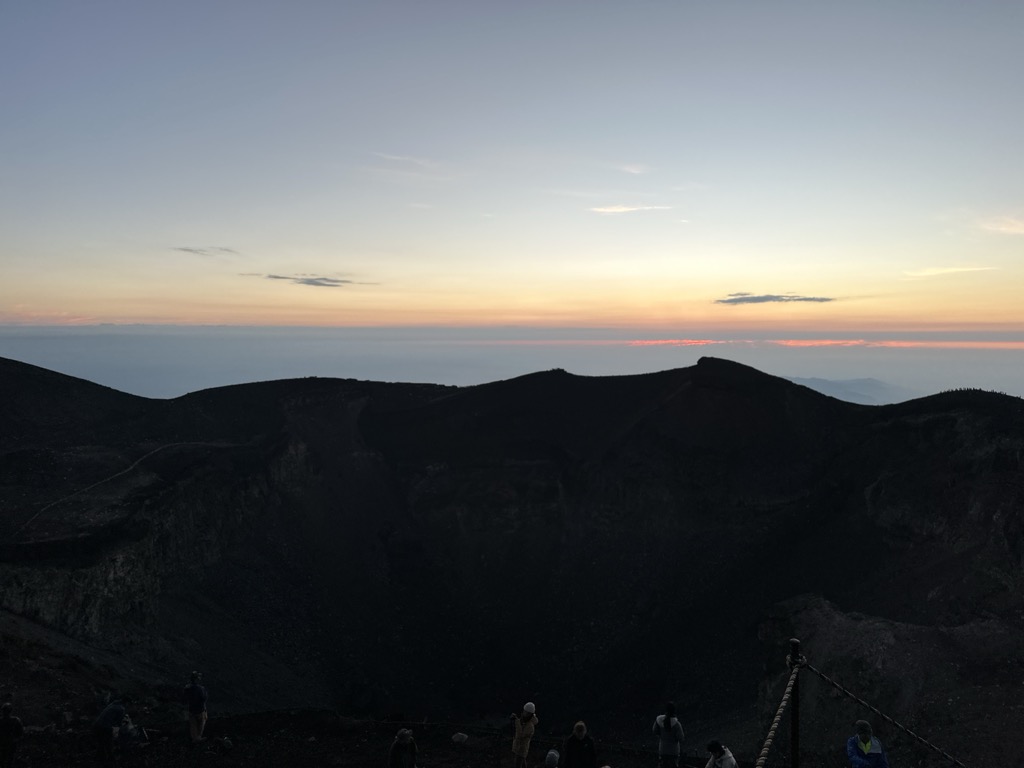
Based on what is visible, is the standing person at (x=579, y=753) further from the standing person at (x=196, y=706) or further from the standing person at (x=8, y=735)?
the standing person at (x=8, y=735)

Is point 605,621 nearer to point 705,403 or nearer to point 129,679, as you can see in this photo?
point 705,403

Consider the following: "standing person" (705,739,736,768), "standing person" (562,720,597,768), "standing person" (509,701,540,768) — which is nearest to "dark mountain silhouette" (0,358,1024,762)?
"standing person" (705,739,736,768)

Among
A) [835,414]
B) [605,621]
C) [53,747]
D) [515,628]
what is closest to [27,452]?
[53,747]

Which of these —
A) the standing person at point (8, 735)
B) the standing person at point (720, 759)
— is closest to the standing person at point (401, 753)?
the standing person at point (720, 759)

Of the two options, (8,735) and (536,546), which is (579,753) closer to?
(8,735)

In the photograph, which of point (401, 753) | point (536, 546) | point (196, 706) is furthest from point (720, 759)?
point (536, 546)
